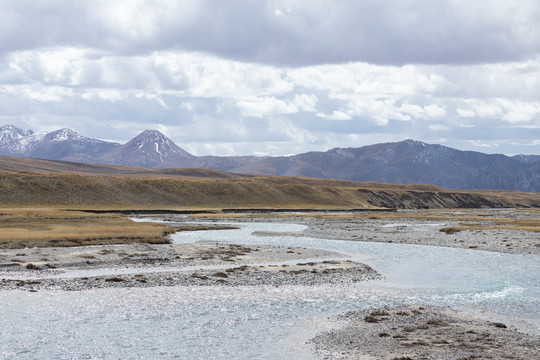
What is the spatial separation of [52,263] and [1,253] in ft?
22.5

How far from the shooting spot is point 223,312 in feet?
101

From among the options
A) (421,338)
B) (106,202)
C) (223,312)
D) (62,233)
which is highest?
(106,202)

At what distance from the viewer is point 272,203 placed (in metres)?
187

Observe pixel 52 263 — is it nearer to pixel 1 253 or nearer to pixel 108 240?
pixel 1 253

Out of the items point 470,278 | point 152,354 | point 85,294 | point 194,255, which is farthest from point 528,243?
point 152,354

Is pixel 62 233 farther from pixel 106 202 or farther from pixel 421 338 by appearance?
pixel 106 202

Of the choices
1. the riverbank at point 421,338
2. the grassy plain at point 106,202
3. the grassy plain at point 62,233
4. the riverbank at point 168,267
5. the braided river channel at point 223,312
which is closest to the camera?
the riverbank at point 421,338

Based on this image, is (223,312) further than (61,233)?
No

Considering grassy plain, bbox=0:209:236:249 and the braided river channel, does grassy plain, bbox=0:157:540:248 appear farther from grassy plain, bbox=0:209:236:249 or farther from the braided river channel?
the braided river channel

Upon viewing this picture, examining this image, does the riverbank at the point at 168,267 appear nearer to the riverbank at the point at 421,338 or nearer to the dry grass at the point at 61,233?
the dry grass at the point at 61,233

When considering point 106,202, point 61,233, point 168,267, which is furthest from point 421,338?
point 106,202

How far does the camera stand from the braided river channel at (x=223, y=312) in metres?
23.9

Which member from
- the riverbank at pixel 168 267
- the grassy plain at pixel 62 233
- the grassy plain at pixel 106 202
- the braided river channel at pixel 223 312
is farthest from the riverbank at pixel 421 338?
the grassy plain at pixel 106 202

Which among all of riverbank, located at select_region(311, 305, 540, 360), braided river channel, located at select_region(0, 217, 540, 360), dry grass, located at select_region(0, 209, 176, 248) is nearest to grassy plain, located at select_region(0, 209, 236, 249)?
dry grass, located at select_region(0, 209, 176, 248)
